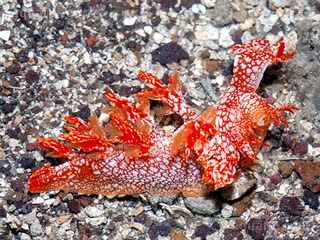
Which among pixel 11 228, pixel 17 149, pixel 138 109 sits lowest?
pixel 11 228

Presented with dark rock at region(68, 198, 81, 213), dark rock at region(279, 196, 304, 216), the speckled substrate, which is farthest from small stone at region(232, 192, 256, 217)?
dark rock at region(68, 198, 81, 213)

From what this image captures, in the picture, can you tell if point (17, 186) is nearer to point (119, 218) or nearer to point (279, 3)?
point (119, 218)

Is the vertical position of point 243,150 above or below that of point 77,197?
above

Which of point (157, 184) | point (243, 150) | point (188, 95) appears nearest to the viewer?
point (243, 150)

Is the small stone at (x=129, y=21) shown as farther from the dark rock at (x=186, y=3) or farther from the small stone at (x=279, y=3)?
the small stone at (x=279, y=3)

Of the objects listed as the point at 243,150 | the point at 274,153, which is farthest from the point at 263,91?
the point at 243,150

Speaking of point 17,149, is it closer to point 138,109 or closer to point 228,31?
point 138,109

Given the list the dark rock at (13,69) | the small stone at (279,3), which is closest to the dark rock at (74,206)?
the dark rock at (13,69)

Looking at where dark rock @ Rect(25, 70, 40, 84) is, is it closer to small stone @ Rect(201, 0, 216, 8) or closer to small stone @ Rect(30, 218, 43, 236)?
small stone @ Rect(30, 218, 43, 236)
